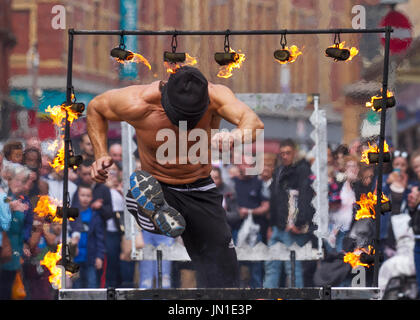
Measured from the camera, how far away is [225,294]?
19.0ft

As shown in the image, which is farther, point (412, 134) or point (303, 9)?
point (412, 134)

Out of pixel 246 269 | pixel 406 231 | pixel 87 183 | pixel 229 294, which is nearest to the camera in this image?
pixel 229 294

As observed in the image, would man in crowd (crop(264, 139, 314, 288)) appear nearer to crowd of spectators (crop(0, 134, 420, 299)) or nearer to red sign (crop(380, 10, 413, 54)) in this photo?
crowd of spectators (crop(0, 134, 420, 299))

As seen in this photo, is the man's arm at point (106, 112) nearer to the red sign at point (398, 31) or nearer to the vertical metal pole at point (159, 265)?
the vertical metal pole at point (159, 265)

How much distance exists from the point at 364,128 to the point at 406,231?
1.97 metres

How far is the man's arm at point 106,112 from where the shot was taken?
654cm

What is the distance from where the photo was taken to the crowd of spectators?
7.50 meters

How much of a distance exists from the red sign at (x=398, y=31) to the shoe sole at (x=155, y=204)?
8.10 ft

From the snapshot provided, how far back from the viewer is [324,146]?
7898 millimetres

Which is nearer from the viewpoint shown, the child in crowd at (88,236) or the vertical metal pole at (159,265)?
the vertical metal pole at (159,265)

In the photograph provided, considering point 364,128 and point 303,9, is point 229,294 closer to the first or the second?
point 364,128

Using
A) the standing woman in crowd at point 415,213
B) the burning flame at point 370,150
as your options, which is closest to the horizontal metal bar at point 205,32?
the burning flame at point 370,150
